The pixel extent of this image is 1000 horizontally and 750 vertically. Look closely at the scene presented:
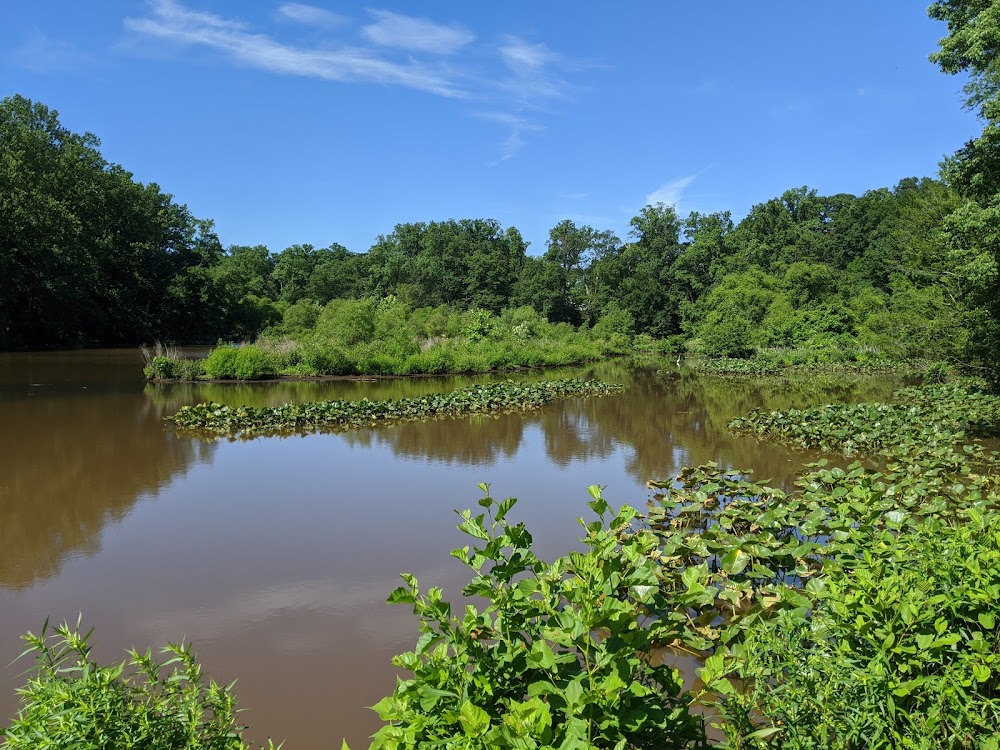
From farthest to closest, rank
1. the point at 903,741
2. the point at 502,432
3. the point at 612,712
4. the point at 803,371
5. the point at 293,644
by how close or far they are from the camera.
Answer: the point at 803,371, the point at 502,432, the point at 293,644, the point at 903,741, the point at 612,712

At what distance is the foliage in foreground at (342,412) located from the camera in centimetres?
1359

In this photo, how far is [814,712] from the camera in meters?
2.33

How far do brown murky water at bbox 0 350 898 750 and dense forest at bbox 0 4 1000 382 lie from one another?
6882mm

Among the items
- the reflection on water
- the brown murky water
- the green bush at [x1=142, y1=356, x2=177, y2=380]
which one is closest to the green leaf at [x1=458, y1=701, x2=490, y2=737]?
the brown murky water

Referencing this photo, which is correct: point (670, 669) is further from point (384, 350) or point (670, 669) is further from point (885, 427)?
point (384, 350)

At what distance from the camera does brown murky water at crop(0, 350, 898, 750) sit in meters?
4.48

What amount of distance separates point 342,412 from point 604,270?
1940 inches

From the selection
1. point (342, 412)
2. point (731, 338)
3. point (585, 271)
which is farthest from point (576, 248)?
point (342, 412)

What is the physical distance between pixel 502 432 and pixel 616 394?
27.6 ft

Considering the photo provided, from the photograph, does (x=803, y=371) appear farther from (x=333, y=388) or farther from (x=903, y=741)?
(x=903, y=741)

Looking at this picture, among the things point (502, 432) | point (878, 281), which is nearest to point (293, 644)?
point (502, 432)

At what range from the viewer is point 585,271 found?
7400 centimetres

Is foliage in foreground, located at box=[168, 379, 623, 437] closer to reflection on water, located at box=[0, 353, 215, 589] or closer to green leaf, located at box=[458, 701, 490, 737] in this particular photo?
reflection on water, located at box=[0, 353, 215, 589]

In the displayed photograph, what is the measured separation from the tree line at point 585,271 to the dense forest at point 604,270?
107 mm
